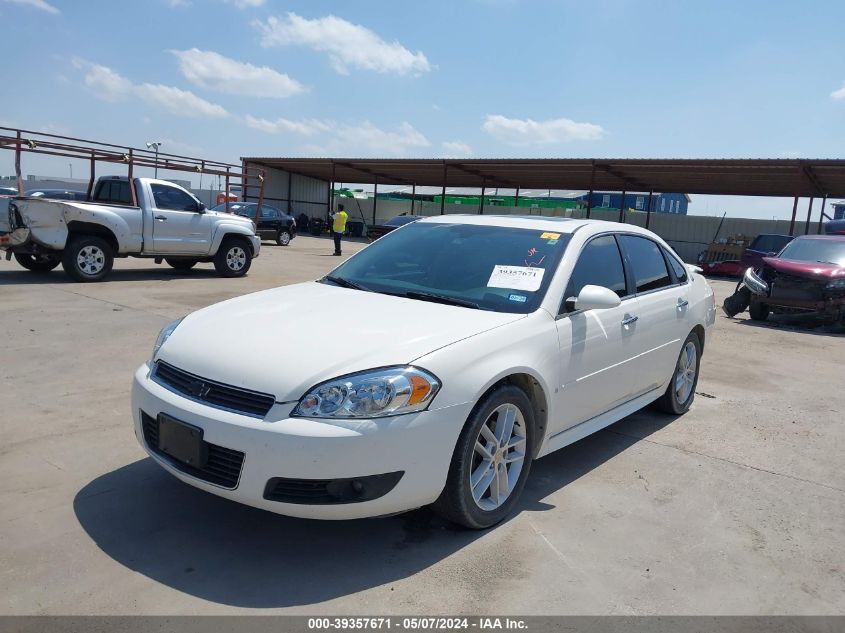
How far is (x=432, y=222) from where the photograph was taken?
4.80 m

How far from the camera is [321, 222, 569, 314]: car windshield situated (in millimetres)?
3848

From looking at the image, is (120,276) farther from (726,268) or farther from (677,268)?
(726,268)

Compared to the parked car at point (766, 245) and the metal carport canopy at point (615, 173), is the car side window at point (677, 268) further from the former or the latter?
the metal carport canopy at point (615, 173)

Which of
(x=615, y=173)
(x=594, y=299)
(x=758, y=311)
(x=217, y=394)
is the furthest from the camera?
(x=615, y=173)

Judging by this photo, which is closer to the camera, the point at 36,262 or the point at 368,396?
the point at 368,396

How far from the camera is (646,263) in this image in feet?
16.4

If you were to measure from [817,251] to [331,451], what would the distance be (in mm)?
11569

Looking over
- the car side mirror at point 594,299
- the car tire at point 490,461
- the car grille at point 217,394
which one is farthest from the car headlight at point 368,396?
the car side mirror at point 594,299

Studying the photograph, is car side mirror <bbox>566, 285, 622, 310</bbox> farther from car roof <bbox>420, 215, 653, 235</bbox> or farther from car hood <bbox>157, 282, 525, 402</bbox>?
car roof <bbox>420, 215, 653, 235</bbox>

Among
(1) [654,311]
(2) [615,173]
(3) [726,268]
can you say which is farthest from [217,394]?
(2) [615,173]

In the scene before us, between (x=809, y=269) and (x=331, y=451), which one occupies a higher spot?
(x=809, y=269)

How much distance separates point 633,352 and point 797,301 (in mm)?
8081

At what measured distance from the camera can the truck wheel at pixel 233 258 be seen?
13.5 meters

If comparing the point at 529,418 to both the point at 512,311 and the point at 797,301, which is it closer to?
the point at 512,311
